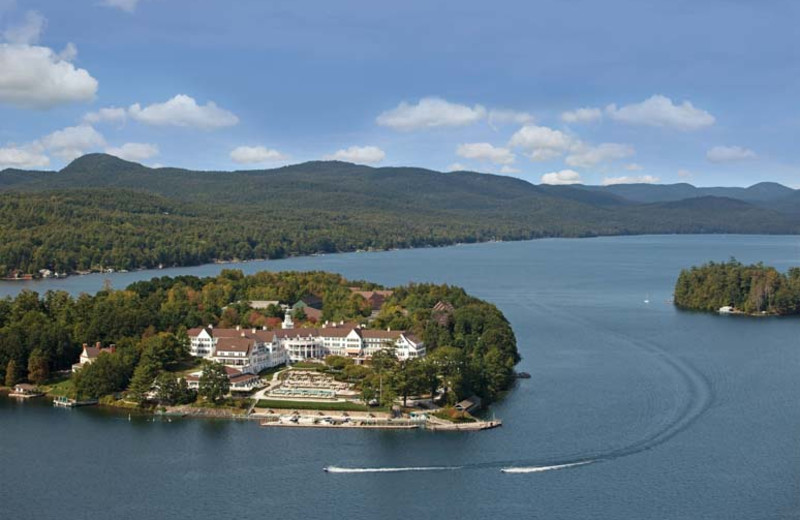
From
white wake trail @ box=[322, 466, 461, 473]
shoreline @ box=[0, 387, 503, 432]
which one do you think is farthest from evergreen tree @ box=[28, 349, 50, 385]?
white wake trail @ box=[322, 466, 461, 473]

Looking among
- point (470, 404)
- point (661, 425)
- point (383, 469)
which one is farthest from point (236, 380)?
point (661, 425)

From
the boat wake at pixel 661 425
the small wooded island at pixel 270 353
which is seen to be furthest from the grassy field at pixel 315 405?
the boat wake at pixel 661 425

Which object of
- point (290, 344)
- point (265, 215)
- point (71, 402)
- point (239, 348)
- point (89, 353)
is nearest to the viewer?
point (71, 402)

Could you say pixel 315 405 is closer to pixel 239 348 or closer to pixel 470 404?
pixel 470 404

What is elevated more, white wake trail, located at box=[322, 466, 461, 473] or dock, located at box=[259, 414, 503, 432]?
dock, located at box=[259, 414, 503, 432]

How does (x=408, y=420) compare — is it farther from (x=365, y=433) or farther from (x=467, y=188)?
(x=467, y=188)

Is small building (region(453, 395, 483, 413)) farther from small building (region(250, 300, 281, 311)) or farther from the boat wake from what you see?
small building (region(250, 300, 281, 311))

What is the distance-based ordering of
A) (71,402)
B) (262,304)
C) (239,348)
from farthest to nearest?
(262,304), (239,348), (71,402)
